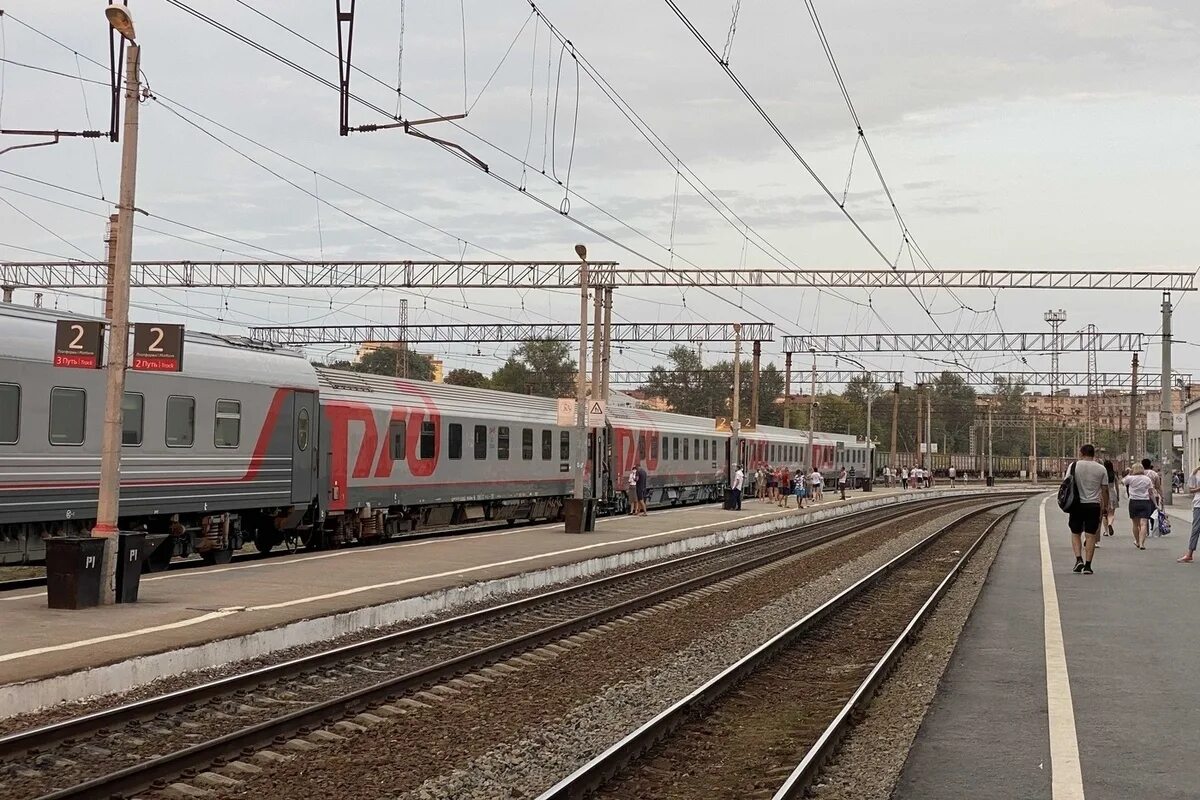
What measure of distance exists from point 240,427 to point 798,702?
39.6 feet

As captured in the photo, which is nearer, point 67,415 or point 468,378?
point 67,415

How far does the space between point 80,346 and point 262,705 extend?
5908 millimetres

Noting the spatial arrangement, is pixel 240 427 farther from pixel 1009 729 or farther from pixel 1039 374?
pixel 1039 374

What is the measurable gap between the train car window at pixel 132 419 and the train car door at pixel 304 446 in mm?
3912

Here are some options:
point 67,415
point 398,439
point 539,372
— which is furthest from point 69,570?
point 539,372

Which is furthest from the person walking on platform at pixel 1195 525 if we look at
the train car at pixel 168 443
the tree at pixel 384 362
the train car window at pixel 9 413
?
the tree at pixel 384 362

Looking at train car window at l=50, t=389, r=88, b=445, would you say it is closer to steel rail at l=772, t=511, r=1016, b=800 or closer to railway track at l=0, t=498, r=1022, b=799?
railway track at l=0, t=498, r=1022, b=799

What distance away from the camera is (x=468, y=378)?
9969 centimetres

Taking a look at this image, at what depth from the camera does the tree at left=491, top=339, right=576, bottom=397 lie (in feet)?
340

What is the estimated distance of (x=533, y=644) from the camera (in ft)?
44.1

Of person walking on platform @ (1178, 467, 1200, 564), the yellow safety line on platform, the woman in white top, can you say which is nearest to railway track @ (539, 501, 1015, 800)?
the yellow safety line on platform

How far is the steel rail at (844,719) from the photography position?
24.2 ft

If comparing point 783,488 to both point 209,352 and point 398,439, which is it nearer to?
point 398,439

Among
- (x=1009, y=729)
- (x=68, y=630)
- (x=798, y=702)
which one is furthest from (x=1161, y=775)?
(x=68, y=630)
